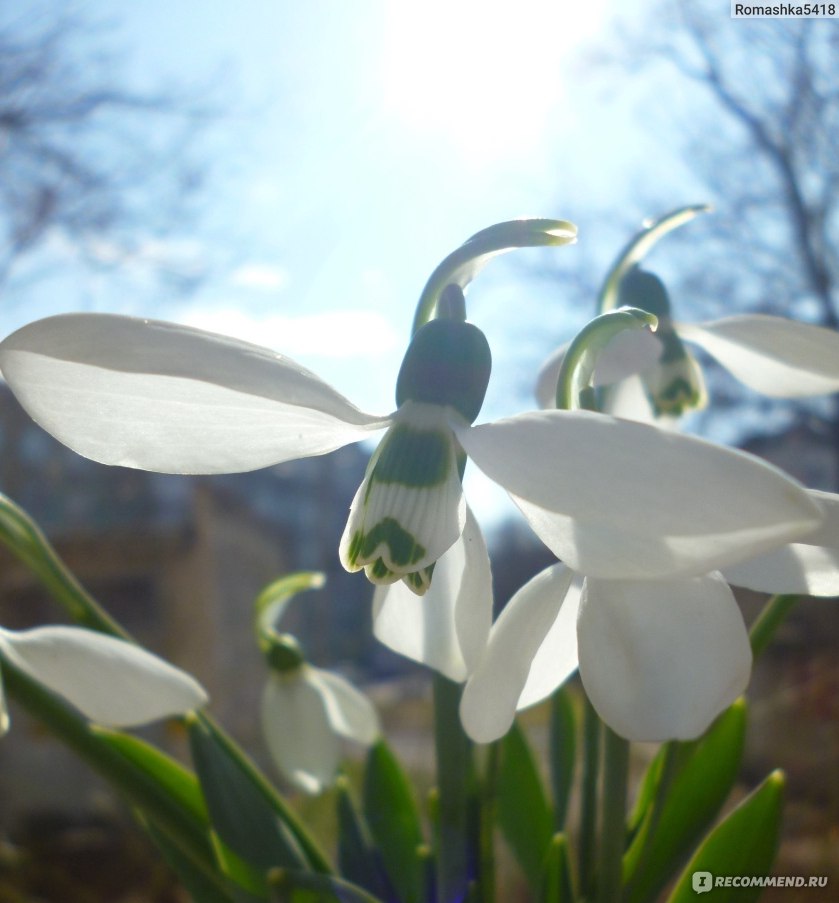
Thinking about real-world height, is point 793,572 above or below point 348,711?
above

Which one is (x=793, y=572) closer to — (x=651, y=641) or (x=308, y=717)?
(x=651, y=641)

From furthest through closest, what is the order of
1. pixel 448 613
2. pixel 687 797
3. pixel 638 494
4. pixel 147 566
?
pixel 147 566 < pixel 687 797 < pixel 448 613 < pixel 638 494

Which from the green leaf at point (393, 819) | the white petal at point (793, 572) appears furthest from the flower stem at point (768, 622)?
the green leaf at point (393, 819)

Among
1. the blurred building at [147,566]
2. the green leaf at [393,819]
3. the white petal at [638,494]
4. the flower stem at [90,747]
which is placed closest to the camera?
the white petal at [638,494]

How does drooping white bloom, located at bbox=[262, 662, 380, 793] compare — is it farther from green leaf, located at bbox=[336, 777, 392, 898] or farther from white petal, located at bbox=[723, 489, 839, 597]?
white petal, located at bbox=[723, 489, 839, 597]

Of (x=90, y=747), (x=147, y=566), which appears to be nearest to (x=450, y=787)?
(x=90, y=747)

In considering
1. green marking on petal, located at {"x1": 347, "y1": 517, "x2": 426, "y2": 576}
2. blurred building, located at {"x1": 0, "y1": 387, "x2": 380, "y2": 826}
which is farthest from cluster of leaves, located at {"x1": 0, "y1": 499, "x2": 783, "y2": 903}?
blurred building, located at {"x1": 0, "y1": 387, "x2": 380, "y2": 826}
